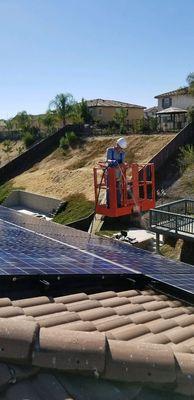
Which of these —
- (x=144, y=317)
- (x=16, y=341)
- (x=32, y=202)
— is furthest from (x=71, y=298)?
(x=32, y=202)

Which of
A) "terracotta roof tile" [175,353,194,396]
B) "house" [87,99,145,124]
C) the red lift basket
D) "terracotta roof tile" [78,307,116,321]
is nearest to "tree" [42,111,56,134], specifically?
"house" [87,99,145,124]

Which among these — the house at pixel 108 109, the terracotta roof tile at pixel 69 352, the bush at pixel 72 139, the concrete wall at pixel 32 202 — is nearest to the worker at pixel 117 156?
the terracotta roof tile at pixel 69 352

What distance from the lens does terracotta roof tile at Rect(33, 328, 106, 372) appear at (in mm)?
4332

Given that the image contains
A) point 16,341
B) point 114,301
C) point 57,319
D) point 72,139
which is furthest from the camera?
point 72,139

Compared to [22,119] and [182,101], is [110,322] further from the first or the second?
[22,119]

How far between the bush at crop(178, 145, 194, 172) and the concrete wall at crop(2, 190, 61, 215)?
12.0 metres

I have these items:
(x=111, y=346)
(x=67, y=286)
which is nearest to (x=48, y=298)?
(x=67, y=286)

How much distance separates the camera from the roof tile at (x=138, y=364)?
14.8 feet

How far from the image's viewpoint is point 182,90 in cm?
6400

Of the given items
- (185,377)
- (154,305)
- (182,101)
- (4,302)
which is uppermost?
(182,101)

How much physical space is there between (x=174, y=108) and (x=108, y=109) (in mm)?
20763

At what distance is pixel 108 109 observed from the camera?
77125 millimetres

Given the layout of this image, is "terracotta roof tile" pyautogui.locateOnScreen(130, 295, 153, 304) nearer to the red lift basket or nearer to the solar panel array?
the solar panel array

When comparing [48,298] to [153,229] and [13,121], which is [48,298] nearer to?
[153,229]
